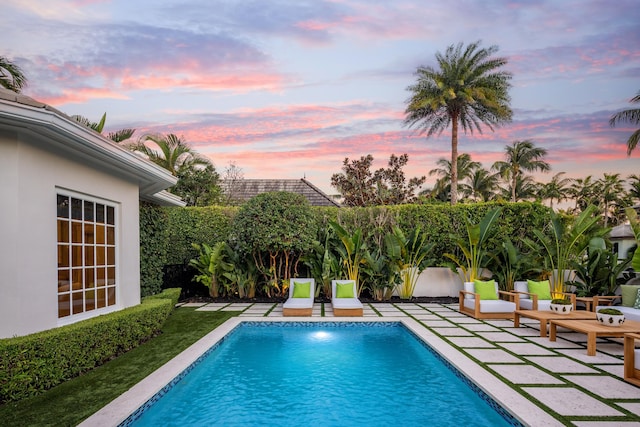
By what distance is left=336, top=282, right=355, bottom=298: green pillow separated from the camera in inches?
401

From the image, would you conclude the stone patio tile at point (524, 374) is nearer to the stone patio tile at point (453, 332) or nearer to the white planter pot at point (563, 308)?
the stone patio tile at point (453, 332)

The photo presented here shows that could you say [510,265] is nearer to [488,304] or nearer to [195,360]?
[488,304]

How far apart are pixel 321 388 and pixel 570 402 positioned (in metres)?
2.95

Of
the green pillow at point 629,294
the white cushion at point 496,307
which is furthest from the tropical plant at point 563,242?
the white cushion at point 496,307

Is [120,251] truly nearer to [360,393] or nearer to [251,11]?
[360,393]

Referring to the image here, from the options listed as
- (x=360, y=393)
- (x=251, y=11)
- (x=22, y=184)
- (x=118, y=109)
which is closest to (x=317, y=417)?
(x=360, y=393)

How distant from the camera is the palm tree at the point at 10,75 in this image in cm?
1124

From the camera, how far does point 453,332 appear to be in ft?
25.3

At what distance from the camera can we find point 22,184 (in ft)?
14.2

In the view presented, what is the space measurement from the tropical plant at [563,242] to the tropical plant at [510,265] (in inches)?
18.3

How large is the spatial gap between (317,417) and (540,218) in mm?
10852

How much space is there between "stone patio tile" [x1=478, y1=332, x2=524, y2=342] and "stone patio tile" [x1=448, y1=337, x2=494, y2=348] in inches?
10.8

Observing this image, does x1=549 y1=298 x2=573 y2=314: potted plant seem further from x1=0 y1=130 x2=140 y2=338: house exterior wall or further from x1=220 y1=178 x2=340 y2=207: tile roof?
x1=220 y1=178 x2=340 y2=207: tile roof

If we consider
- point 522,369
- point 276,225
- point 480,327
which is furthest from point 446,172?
point 522,369
